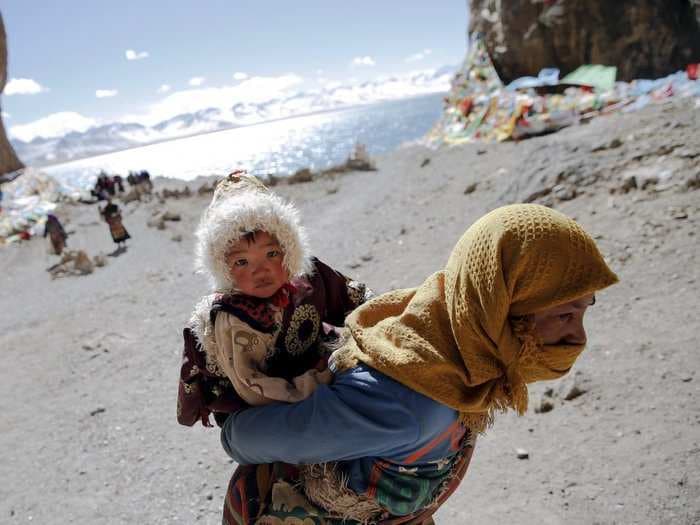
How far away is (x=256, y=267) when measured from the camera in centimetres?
168

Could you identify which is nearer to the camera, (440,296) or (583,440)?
(440,296)

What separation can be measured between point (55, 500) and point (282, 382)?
3.24 m

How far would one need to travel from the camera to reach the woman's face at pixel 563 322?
119cm

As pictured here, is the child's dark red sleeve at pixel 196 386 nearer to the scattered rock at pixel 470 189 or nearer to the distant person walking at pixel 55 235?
the scattered rock at pixel 470 189

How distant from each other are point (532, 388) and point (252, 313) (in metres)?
2.74

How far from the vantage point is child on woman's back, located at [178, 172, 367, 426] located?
1474 mm

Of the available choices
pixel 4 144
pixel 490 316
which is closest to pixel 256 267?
pixel 490 316

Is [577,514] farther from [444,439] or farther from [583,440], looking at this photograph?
[444,439]

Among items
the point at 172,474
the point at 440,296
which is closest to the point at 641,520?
the point at 440,296

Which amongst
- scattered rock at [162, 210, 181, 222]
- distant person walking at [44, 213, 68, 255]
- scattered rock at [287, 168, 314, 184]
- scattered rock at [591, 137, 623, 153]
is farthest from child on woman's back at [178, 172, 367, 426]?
scattered rock at [287, 168, 314, 184]

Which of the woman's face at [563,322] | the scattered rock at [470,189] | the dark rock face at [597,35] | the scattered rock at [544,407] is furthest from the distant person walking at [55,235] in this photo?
the dark rock face at [597,35]

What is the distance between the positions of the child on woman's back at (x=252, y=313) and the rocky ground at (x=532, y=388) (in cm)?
168

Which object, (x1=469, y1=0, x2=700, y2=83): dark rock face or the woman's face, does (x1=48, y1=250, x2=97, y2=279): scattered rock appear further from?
(x1=469, y1=0, x2=700, y2=83): dark rock face

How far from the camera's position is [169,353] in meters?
5.86
